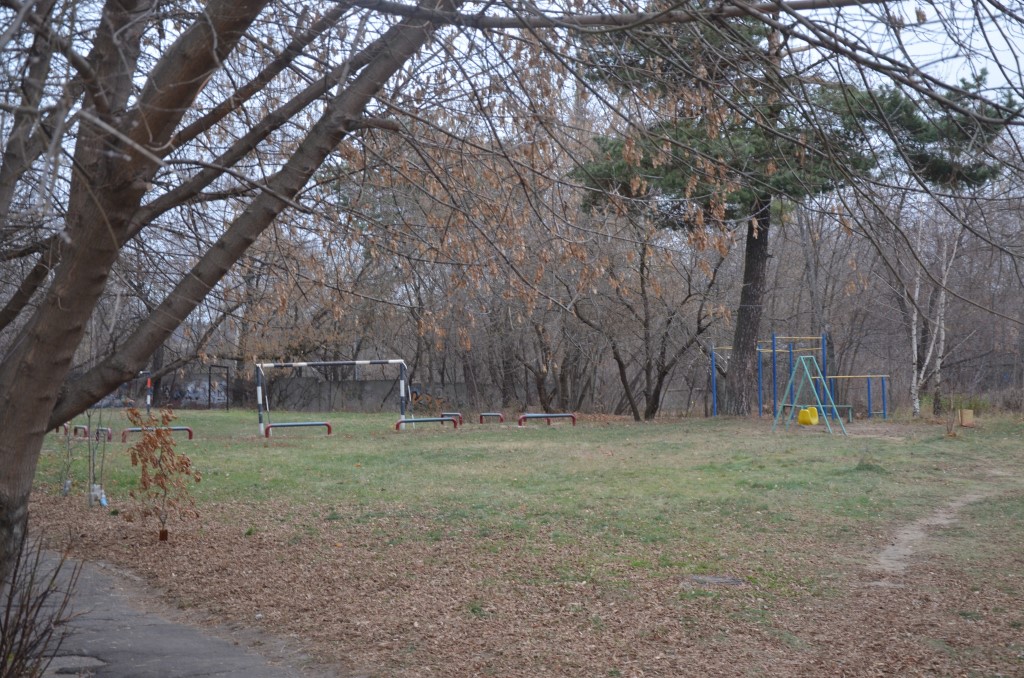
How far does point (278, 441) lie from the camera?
68.8ft

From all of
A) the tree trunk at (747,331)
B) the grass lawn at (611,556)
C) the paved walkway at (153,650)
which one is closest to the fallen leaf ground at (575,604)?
the grass lawn at (611,556)

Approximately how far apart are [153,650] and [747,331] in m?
20.2

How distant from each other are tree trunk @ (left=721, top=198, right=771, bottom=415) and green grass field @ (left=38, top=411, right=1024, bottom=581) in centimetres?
260

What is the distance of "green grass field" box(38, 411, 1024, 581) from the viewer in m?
9.34

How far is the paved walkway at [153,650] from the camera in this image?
18.1 ft

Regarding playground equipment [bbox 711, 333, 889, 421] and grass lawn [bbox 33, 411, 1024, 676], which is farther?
playground equipment [bbox 711, 333, 889, 421]

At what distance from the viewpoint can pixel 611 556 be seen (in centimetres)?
804

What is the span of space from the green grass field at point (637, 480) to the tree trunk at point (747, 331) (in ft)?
8.53

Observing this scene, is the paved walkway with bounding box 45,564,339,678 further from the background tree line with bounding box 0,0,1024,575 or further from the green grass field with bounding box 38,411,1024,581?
the green grass field with bounding box 38,411,1024,581

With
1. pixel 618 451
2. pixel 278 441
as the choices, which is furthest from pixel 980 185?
pixel 278 441

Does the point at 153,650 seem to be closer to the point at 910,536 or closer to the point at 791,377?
Result: the point at 910,536

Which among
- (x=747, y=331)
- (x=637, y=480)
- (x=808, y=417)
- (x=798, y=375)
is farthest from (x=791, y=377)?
(x=798, y=375)

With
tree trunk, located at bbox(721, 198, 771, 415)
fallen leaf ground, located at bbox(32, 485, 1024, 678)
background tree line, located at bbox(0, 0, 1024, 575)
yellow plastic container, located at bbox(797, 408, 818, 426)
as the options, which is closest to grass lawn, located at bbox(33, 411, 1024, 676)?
fallen leaf ground, located at bbox(32, 485, 1024, 678)

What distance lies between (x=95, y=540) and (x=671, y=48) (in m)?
7.41
